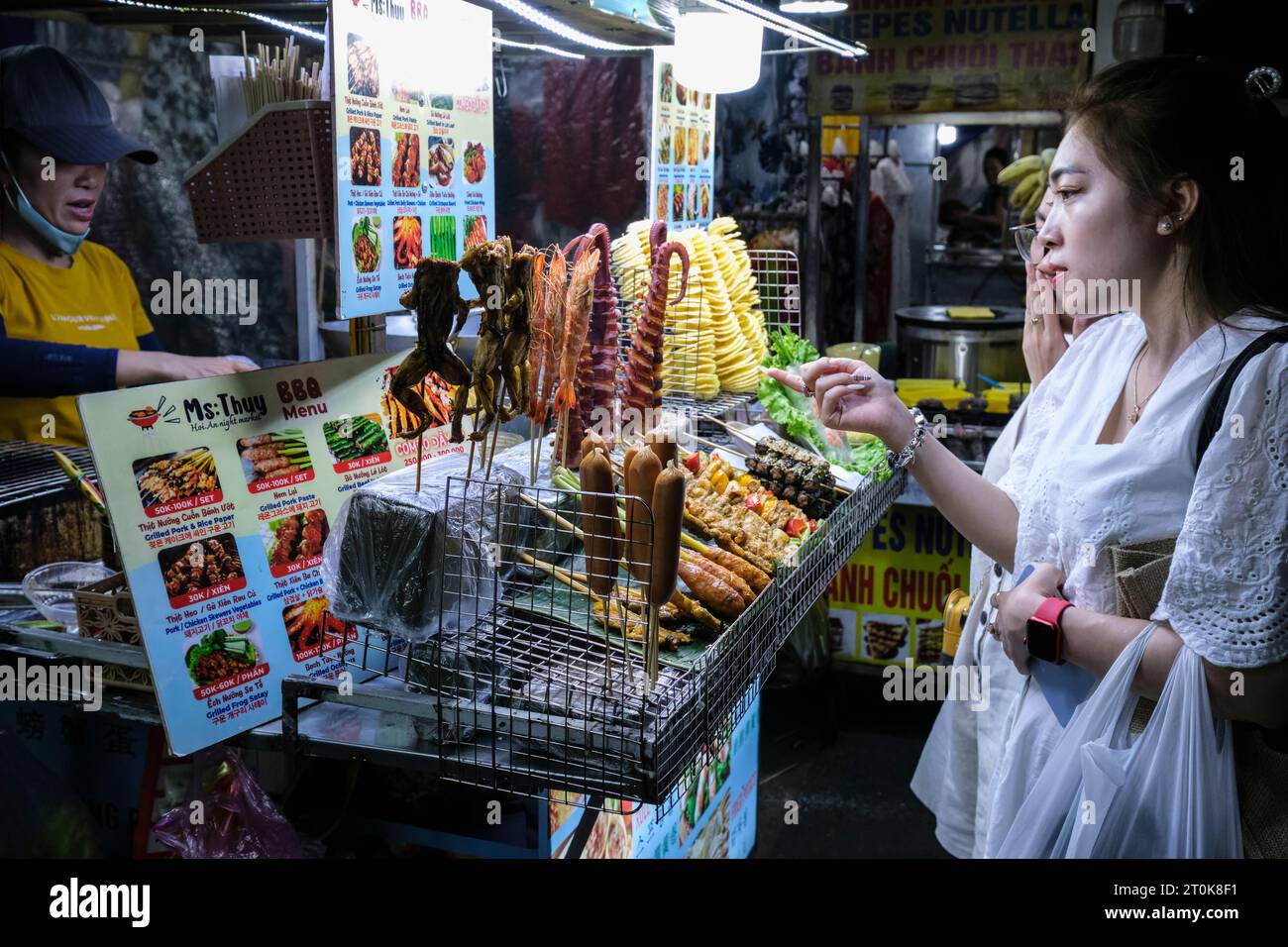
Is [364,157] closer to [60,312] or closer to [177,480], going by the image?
[177,480]

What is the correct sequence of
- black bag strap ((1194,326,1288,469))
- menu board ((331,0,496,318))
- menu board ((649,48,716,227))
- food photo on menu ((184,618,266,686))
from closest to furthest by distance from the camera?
black bag strap ((1194,326,1288,469)), food photo on menu ((184,618,266,686)), menu board ((331,0,496,318)), menu board ((649,48,716,227))

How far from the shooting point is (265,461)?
220cm

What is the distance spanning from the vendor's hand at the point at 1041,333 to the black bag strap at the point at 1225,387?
1083 millimetres

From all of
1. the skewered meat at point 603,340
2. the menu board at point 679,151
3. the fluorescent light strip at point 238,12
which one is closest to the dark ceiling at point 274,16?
the fluorescent light strip at point 238,12

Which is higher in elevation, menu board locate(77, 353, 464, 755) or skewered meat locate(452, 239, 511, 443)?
skewered meat locate(452, 239, 511, 443)

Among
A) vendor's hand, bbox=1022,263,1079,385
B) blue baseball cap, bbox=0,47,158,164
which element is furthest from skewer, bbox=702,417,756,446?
blue baseball cap, bbox=0,47,158,164

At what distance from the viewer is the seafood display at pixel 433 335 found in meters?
1.98

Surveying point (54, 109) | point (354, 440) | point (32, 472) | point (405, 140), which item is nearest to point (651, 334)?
point (405, 140)

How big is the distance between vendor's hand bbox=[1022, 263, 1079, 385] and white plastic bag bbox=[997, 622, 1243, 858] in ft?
4.19

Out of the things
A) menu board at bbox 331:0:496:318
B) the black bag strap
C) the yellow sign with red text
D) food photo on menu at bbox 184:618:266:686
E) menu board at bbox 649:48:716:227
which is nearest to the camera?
the black bag strap

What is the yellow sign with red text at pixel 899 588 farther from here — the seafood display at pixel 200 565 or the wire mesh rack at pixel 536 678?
the seafood display at pixel 200 565

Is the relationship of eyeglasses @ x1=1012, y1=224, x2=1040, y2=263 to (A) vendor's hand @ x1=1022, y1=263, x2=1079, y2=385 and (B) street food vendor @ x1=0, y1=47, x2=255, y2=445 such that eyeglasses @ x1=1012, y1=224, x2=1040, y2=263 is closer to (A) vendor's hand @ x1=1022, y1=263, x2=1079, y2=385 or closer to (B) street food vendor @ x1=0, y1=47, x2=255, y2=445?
(A) vendor's hand @ x1=1022, y1=263, x2=1079, y2=385

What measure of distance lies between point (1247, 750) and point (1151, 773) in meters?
0.20

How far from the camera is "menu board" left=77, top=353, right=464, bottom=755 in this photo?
197cm
